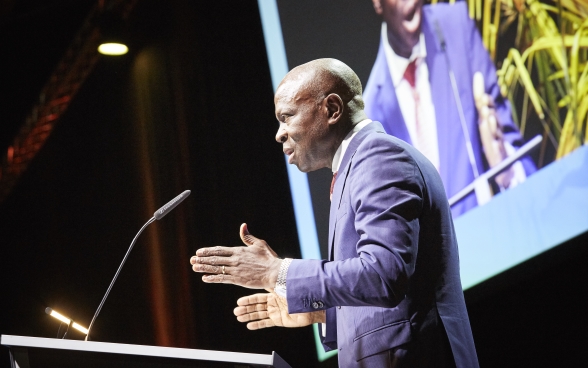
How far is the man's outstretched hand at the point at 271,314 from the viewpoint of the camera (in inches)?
93.7

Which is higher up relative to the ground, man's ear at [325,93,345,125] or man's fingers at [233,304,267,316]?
man's ear at [325,93,345,125]

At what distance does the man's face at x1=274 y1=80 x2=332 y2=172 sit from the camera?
235cm

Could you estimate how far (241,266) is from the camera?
189 cm

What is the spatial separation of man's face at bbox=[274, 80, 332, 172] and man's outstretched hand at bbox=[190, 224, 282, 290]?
553 mm

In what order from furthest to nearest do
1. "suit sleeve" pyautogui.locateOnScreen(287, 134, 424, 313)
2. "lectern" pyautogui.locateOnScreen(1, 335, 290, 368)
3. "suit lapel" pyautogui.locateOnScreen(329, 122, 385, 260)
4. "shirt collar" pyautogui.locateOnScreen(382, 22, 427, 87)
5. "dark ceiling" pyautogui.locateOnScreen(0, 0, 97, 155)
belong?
"dark ceiling" pyautogui.locateOnScreen(0, 0, 97, 155)
"shirt collar" pyautogui.locateOnScreen(382, 22, 427, 87)
"suit lapel" pyautogui.locateOnScreen(329, 122, 385, 260)
"suit sleeve" pyautogui.locateOnScreen(287, 134, 424, 313)
"lectern" pyautogui.locateOnScreen(1, 335, 290, 368)

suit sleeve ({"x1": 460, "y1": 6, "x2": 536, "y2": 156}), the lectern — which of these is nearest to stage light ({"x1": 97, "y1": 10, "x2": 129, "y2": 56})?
suit sleeve ({"x1": 460, "y1": 6, "x2": 536, "y2": 156})

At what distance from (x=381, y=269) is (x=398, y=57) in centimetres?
167

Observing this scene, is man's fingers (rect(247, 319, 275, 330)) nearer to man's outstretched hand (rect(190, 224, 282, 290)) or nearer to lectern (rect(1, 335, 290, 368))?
man's outstretched hand (rect(190, 224, 282, 290))

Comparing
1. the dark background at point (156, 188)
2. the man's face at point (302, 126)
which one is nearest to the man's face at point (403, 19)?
the dark background at point (156, 188)

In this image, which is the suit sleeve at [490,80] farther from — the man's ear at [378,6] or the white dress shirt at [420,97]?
the man's ear at [378,6]

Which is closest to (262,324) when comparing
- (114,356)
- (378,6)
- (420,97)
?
(114,356)

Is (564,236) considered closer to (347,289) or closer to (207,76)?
(347,289)

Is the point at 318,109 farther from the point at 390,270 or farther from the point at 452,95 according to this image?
the point at 452,95

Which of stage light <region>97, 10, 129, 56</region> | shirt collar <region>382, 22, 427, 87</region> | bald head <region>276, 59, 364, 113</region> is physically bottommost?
bald head <region>276, 59, 364, 113</region>
